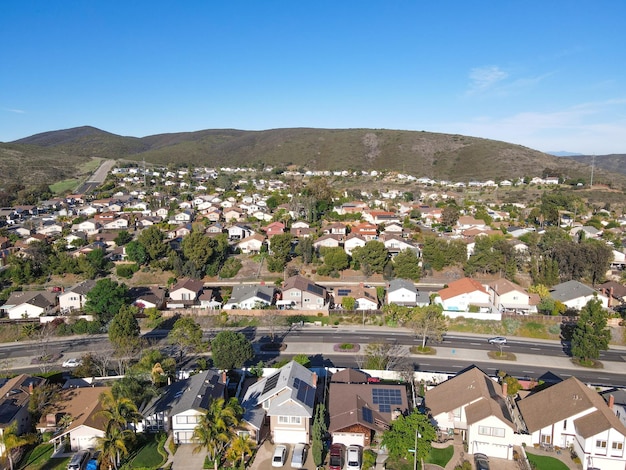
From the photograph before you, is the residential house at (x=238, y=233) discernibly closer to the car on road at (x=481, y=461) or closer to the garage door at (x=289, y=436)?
the garage door at (x=289, y=436)

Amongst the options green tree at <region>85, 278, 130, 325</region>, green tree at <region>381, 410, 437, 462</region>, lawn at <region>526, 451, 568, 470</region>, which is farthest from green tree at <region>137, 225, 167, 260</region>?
lawn at <region>526, 451, 568, 470</region>

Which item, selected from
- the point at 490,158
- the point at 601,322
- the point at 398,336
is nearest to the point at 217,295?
the point at 398,336

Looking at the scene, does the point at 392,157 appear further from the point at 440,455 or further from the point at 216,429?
the point at 216,429

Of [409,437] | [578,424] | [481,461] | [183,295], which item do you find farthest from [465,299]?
[183,295]

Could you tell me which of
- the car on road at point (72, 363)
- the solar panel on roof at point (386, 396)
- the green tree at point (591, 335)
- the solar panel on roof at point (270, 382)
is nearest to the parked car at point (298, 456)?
the solar panel on roof at point (270, 382)

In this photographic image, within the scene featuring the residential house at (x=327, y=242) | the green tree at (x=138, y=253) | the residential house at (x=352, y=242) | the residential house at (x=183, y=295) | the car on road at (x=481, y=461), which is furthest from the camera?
the residential house at (x=327, y=242)

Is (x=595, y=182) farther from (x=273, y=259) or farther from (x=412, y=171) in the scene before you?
(x=273, y=259)
